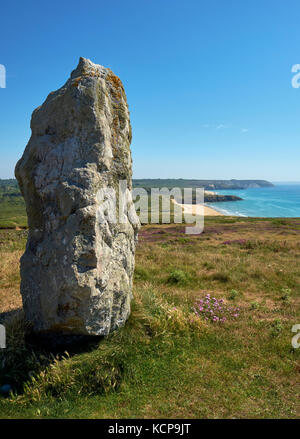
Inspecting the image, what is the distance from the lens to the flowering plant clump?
8.10 m

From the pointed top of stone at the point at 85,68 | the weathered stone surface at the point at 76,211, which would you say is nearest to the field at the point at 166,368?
the weathered stone surface at the point at 76,211

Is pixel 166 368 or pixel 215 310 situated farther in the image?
pixel 215 310

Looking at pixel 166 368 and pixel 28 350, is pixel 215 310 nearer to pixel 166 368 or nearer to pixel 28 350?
pixel 166 368

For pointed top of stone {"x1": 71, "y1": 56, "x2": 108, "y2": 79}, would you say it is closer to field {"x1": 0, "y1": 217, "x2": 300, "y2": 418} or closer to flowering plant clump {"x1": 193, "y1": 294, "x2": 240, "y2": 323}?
field {"x1": 0, "y1": 217, "x2": 300, "y2": 418}

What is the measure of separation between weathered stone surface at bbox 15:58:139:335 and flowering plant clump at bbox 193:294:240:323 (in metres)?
2.67

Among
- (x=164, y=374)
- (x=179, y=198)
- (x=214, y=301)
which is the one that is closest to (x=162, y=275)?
→ (x=214, y=301)

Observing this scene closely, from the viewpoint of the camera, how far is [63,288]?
18.0 feet

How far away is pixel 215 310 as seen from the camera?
839 cm

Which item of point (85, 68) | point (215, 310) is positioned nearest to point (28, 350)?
point (215, 310)

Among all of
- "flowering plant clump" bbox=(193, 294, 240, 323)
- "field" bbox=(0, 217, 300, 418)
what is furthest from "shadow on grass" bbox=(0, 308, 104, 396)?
"flowering plant clump" bbox=(193, 294, 240, 323)

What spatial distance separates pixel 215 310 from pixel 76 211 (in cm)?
523

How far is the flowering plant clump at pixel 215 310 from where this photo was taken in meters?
8.10

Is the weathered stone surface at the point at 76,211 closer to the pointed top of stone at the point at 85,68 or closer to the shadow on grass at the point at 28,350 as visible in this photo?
the pointed top of stone at the point at 85,68
